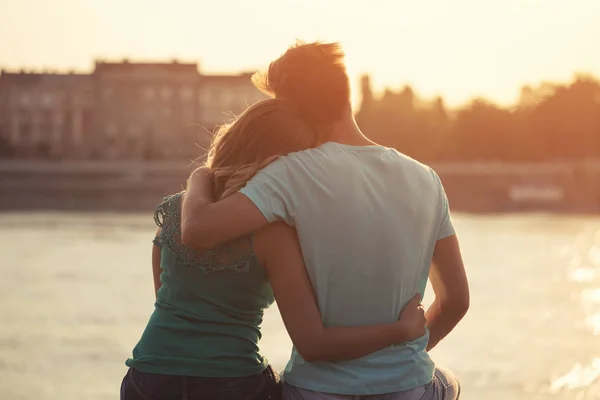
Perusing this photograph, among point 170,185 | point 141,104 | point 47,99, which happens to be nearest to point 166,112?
point 141,104

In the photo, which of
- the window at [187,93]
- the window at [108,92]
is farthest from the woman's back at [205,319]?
the window at [108,92]

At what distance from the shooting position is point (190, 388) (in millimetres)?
1734

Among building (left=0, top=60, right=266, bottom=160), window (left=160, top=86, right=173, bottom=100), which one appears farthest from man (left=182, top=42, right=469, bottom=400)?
window (left=160, top=86, right=173, bottom=100)

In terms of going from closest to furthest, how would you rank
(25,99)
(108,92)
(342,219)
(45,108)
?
(342,219) < (108,92) < (45,108) < (25,99)

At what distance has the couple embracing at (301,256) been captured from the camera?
1.67m

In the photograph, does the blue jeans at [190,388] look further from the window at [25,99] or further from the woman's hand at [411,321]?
the window at [25,99]

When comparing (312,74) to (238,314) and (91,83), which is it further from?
(91,83)

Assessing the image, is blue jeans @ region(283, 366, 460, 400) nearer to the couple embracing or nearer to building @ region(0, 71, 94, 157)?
the couple embracing

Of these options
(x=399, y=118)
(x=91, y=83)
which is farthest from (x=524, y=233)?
(x=91, y=83)

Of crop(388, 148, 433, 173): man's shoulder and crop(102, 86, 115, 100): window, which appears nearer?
crop(388, 148, 433, 173): man's shoulder

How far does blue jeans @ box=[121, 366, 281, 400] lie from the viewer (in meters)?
1.74

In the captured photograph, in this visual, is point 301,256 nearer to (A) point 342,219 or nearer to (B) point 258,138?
(A) point 342,219

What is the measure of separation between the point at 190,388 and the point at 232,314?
13cm

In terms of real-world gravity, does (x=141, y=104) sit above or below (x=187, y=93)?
below
